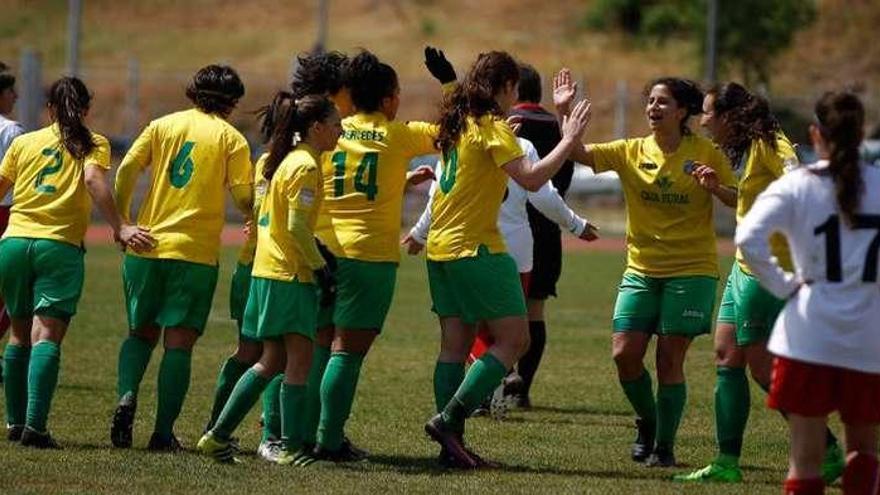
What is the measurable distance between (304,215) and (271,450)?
131cm

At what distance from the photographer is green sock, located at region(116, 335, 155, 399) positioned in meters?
9.21

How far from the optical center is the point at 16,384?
372 inches

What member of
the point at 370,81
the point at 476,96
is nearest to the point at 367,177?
the point at 370,81

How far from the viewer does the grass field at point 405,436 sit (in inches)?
322

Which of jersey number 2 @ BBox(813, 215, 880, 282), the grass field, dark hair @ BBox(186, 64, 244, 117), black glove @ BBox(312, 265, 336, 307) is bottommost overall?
the grass field

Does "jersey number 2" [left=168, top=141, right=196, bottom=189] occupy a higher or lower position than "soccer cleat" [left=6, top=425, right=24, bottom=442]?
higher

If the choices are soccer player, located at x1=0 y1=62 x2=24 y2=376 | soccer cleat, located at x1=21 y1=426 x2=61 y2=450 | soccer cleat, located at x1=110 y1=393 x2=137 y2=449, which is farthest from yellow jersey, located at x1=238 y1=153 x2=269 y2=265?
soccer player, located at x1=0 y1=62 x2=24 y2=376

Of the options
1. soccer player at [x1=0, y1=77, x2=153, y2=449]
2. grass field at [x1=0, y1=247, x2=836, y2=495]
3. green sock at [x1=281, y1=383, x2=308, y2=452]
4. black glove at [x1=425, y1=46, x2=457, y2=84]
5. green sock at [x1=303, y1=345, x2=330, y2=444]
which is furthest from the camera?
soccer player at [x1=0, y1=77, x2=153, y2=449]

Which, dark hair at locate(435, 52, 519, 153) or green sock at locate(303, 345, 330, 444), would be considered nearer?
dark hair at locate(435, 52, 519, 153)

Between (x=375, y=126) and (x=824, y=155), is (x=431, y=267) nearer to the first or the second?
(x=375, y=126)

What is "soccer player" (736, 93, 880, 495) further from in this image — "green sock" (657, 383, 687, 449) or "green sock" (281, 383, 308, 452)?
"green sock" (281, 383, 308, 452)

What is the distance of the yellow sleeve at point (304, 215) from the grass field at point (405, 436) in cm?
101

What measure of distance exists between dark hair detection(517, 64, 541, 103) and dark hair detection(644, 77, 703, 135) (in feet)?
6.85

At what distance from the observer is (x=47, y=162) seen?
9383 mm
